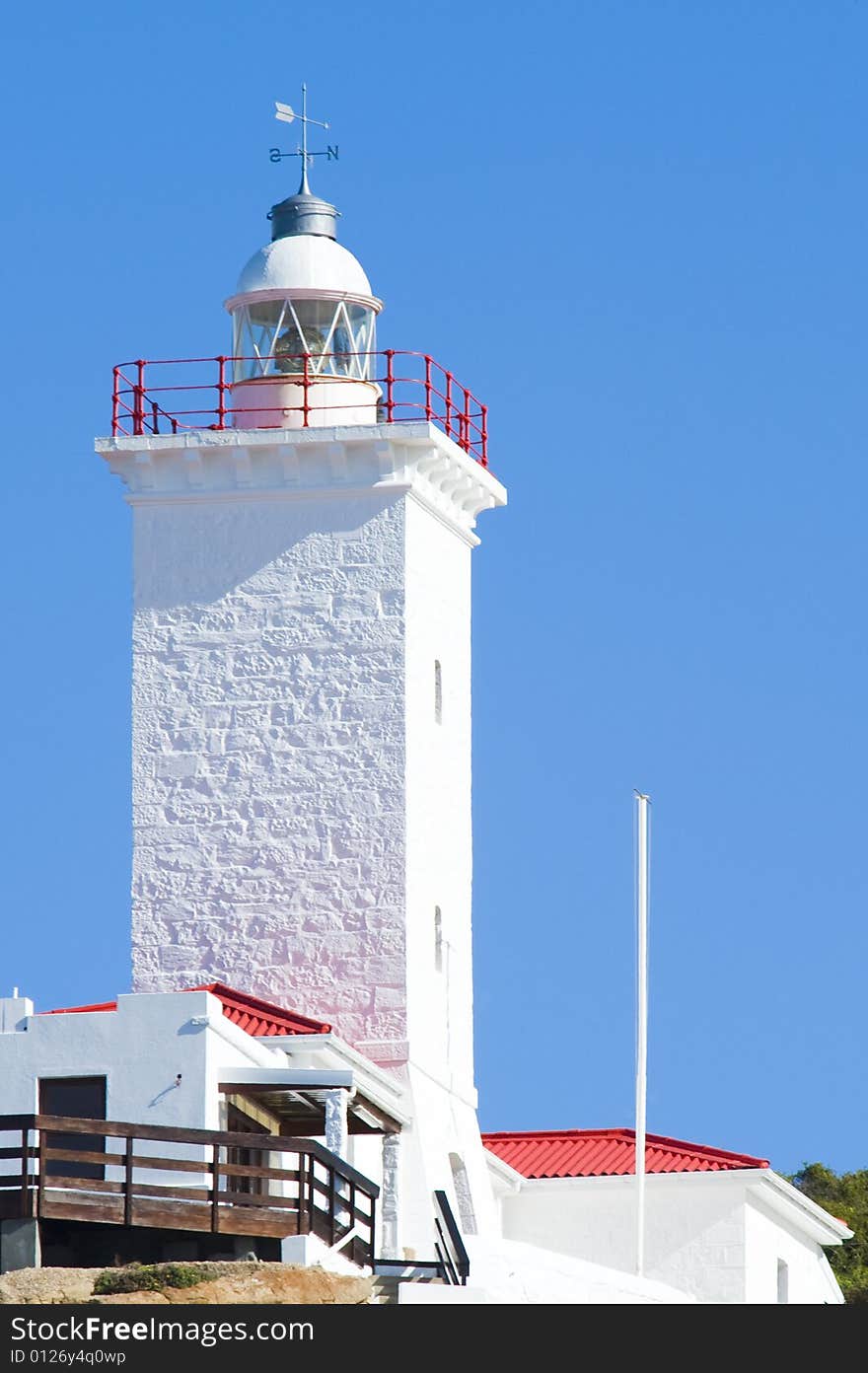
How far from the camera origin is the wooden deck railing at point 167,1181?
29438 mm

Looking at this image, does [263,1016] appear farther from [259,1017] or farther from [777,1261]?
[777,1261]

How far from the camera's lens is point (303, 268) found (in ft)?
127

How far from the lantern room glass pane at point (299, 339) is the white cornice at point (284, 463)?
118 cm

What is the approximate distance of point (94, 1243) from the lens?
30.6 meters

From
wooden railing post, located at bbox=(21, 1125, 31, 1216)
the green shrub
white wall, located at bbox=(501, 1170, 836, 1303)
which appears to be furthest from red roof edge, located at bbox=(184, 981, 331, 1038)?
the green shrub

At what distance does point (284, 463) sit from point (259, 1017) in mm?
6248

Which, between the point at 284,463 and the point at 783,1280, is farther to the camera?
the point at 783,1280

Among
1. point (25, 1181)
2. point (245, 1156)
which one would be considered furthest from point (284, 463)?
point (25, 1181)

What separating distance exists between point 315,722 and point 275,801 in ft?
3.05

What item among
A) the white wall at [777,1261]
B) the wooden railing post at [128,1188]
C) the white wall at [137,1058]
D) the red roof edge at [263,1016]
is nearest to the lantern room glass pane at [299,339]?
the red roof edge at [263,1016]

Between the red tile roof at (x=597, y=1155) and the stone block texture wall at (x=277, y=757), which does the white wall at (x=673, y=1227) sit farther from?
the stone block texture wall at (x=277, y=757)

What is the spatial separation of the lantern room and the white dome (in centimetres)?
1

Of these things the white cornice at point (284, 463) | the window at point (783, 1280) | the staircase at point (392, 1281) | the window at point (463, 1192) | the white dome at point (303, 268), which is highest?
the white dome at point (303, 268)
